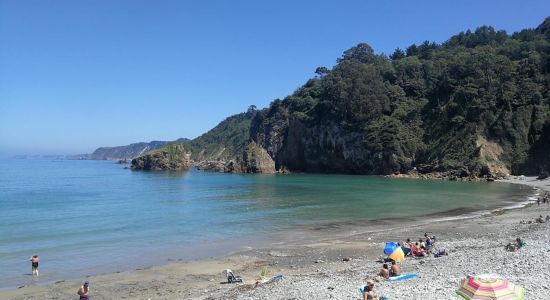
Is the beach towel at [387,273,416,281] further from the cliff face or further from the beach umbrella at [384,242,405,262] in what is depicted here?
the cliff face

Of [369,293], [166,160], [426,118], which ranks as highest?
[426,118]

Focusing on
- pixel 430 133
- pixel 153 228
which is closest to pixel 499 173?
pixel 430 133

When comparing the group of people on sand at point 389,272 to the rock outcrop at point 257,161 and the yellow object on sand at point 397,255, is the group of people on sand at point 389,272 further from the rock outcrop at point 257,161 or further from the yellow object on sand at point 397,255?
the rock outcrop at point 257,161

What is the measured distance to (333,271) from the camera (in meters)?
21.0

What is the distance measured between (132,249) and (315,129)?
9485 cm

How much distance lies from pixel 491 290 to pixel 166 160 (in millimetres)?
142931

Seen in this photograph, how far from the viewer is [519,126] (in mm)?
91500

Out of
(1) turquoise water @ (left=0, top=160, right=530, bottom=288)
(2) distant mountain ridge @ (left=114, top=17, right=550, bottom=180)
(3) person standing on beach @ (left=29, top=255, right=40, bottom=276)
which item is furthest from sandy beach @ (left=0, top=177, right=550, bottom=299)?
(2) distant mountain ridge @ (left=114, top=17, right=550, bottom=180)

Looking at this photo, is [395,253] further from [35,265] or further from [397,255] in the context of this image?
[35,265]

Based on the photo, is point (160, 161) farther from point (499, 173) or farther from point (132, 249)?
point (132, 249)

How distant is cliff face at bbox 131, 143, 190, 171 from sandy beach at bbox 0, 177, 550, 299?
399 ft

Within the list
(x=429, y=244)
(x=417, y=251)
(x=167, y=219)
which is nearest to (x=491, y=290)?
(x=417, y=251)

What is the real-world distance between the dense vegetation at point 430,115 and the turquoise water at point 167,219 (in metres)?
25.8

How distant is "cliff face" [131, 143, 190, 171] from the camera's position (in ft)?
486
